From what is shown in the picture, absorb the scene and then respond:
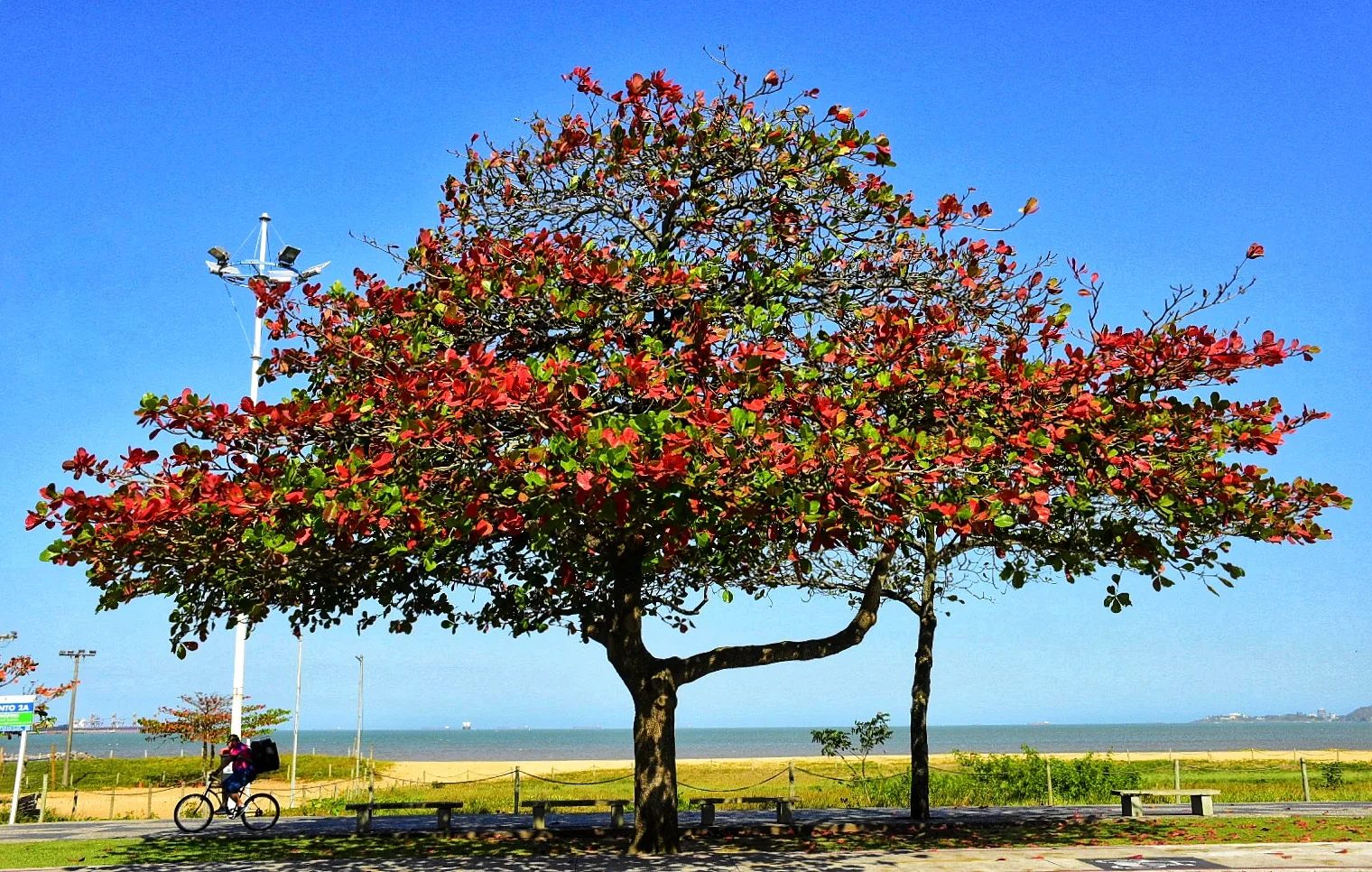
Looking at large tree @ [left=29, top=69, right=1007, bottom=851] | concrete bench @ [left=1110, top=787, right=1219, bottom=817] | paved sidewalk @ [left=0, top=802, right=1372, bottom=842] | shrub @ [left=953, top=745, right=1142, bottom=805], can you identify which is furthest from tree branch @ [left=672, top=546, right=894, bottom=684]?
shrub @ [left=953, top=745, right=1142, bottom=805]

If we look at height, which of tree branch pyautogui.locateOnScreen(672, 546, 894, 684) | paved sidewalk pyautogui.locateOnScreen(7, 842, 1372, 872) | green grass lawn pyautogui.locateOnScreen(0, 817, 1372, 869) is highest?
tree branch pyautogui.locateOnScreen(672, 546, 894, 684)

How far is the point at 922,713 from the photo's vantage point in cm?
2050

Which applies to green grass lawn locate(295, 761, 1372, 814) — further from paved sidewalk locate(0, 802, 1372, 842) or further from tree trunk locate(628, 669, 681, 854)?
tree trunk locate(628, 669, 681, 854)

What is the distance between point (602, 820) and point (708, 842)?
732 cm

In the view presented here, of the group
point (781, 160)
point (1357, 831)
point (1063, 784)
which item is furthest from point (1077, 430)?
point (1063, 784)

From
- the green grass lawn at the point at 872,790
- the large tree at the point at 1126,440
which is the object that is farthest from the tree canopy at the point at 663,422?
the green grass lawn at the point at 872,790

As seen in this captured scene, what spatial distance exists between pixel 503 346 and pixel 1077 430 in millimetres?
6733

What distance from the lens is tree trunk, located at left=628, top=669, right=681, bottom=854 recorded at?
14.1 m

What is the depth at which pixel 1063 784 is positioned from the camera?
90.8ft

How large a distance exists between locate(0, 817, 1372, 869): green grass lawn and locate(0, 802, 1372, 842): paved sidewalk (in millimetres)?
1042

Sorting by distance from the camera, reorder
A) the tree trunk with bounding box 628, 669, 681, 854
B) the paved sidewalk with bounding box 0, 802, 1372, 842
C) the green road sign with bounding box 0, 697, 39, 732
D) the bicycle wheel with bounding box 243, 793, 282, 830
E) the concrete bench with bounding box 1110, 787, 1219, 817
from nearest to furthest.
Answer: the tree trunk with bounding box 628, 669, 681, 854 < the bicycle wheel with bounding box 243, 793, 282, 830 < the paved sidewalk with bounding box 0, 802, 1372, 842 < the concrete bench with bounding box 1110, 787, 1219, 817 < the green road sign with bounding box 0, 697, 39, 732

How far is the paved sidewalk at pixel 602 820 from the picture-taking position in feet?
62.1

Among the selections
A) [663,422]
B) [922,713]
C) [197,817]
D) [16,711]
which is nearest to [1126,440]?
[663,422]

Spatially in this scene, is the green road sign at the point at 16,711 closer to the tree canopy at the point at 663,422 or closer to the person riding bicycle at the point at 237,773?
the person riding bicycle at the point at 237,773
